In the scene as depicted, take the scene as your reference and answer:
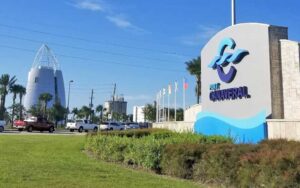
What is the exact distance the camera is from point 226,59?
75.8 ft

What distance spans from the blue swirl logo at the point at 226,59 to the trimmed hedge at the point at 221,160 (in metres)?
6.52

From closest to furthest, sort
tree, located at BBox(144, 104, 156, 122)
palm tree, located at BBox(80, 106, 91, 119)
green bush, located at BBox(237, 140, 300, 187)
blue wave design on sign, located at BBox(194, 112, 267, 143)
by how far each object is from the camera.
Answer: green bush, located at BBox(237, 140, 300, 187)
blue wave design on sign, located at BBox(194, 112, 267, 143)
tree, located at BBox(144, 104, 156, 122)
palm tree, located at BBox(80, 106, 91, 119)

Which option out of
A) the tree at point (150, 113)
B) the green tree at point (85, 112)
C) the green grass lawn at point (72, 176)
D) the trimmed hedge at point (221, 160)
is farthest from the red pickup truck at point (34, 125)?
the green tree at point (85, 112)

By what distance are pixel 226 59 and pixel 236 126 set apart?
341 centimetres

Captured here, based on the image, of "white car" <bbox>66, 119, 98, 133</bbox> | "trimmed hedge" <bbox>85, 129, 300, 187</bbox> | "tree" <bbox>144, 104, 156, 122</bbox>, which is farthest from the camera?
"tree" <bbox>144, 104, 156, 122</bbox>

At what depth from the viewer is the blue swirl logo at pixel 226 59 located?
21.8 meters

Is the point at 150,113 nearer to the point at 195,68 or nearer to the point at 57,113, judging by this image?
the point at 57,113

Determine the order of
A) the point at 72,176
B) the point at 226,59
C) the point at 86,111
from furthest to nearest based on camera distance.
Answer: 1. the point at 86,111
2. the point at 226,59
3. the point at 72,176

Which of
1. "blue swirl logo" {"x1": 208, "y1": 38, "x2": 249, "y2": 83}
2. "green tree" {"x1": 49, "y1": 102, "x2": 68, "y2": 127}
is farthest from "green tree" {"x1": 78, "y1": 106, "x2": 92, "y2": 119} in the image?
"blue swirl logo" {"x1": 208, "y1": 38, "x2": 249, "y2": 83}

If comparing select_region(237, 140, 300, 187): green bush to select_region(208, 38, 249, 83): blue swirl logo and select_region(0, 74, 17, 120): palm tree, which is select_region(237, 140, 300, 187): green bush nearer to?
select_region(208, 38, 249, 83): blue swirl logo

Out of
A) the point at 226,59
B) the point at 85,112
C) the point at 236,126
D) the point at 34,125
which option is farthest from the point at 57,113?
the point at 236,126

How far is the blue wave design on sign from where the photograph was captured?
65.0 ft

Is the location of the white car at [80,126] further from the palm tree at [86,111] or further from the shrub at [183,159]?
the palm tree at [86,111]

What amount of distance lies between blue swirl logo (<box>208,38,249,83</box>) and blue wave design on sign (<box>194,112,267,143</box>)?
6.84 feet
